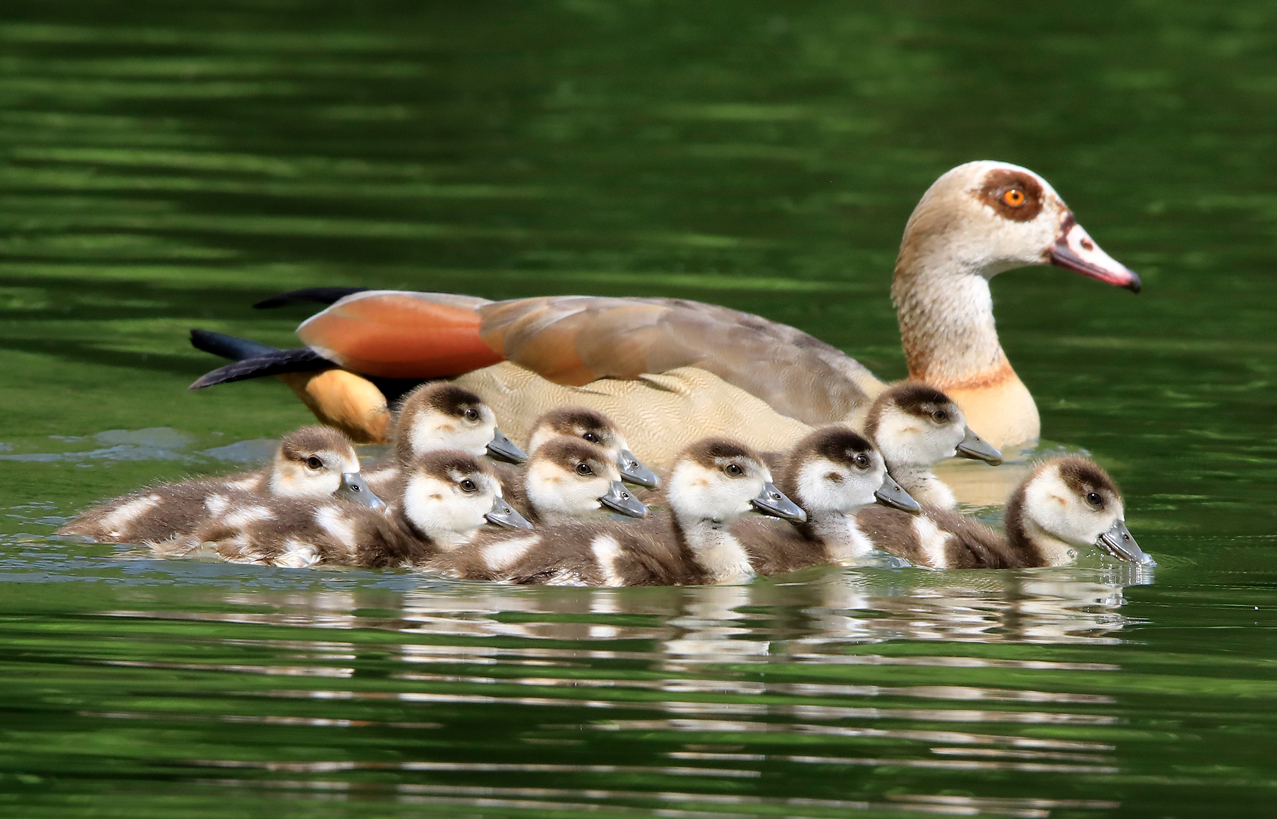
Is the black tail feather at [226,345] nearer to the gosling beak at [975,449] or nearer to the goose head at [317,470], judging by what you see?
the goose head at [317,470]

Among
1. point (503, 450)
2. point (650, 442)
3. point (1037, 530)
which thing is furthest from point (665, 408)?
point (1037, 530)

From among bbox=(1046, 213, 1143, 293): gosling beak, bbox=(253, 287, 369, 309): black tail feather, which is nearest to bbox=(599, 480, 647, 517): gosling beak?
bbox=(253, 287, 369, 309): black tail feather

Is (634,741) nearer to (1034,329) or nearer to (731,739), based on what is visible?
(731,739)

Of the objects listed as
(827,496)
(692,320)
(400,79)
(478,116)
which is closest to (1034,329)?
(692,320)

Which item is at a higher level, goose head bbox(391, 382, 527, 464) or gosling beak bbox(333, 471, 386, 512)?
goose head bbox(391, 382, 527, 464)

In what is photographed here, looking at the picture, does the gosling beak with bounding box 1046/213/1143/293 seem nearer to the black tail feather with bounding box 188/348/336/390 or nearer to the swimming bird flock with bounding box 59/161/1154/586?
the swimming bird flock with bounding box 59/161/1154/586

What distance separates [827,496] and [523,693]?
2.34 m

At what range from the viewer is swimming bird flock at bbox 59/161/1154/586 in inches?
284

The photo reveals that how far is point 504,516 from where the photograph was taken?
7.34 metres

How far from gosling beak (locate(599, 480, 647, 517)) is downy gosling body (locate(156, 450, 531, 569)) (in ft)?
1.27

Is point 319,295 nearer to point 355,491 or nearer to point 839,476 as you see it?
point 355,491

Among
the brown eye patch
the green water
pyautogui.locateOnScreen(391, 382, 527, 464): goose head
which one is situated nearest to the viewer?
the green water

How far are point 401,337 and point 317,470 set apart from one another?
1652mm

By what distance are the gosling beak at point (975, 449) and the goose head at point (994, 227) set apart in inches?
65.3
